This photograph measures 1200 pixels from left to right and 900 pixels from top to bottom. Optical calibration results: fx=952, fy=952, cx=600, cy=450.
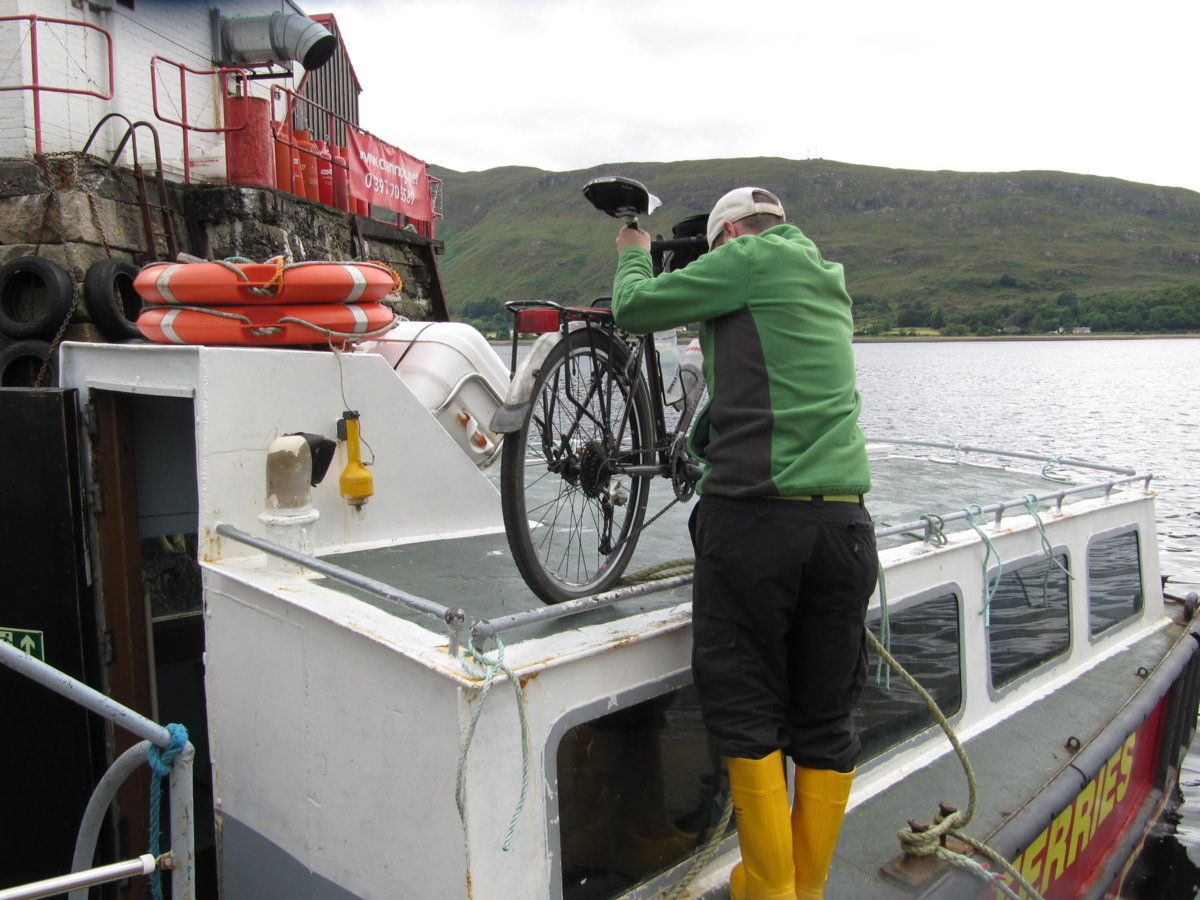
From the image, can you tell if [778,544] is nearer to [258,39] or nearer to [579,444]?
[579,444]

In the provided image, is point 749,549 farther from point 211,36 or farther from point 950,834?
point 211,36

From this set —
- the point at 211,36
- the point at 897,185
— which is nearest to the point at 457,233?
the point at 897,185

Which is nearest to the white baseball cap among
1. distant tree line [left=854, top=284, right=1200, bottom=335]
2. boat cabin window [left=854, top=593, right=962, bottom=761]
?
boat cabin window [left=854, top=593, right=962, bottom=761]

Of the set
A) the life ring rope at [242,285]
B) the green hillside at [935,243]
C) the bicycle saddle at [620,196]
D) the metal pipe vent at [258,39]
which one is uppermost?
the green hillside at [935,243]

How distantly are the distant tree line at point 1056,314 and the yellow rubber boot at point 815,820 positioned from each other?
311 ft

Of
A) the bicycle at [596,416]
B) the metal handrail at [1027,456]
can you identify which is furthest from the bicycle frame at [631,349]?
the metal handrail at [1027,456]

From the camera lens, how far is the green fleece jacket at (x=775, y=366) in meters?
2.60

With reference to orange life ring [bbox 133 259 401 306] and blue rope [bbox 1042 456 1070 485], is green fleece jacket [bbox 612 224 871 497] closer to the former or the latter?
orange life ring [bbox 133 259 401 306]

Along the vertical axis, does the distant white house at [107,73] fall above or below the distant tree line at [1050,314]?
below

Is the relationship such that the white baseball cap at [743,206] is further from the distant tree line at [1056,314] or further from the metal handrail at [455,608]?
the distant tree line at [1056,314]

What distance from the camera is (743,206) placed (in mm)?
2824

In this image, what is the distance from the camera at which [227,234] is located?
30.0 feet

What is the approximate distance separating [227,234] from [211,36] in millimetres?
3355

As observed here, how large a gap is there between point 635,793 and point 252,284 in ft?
8.18
